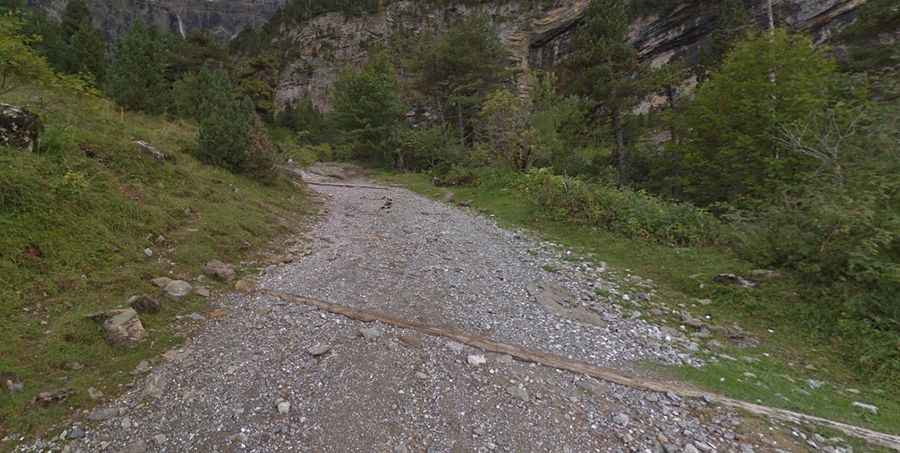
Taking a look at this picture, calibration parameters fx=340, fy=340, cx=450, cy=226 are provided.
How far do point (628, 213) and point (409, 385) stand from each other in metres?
8.56

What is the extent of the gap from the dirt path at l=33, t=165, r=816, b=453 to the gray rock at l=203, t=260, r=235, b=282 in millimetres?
601

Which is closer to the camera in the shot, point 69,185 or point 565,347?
point 565,347

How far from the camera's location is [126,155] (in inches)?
334

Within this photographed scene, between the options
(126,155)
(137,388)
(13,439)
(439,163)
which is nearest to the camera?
(13,439)

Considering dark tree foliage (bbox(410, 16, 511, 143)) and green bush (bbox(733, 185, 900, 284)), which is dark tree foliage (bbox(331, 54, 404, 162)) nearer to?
dark tree foliage (bbox(410, 16, 511, 143))

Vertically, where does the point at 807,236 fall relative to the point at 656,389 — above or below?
above

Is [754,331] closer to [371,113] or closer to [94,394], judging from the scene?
[94,394]

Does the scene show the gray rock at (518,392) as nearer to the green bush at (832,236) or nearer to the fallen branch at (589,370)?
the fallen branch at (589,370)

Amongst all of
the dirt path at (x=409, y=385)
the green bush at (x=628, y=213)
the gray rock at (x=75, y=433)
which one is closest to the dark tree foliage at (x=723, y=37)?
the green bush at (x=628, y=213)

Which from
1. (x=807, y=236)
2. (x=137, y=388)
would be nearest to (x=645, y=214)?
(x=807, y=236)

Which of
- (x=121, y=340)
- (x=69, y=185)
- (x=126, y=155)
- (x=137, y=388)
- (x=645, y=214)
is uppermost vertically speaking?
(x=126, y=155)

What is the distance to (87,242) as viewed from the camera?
5473mm

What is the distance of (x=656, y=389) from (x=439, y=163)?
22101mm

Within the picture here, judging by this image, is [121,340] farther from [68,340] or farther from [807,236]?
[807,236]
